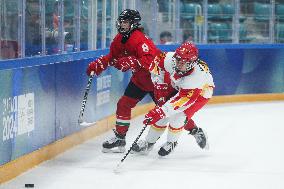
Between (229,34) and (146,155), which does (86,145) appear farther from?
(229,34)

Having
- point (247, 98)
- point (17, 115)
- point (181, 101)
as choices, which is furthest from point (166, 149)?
point (247, 98)

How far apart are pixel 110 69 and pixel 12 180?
10.1 feet

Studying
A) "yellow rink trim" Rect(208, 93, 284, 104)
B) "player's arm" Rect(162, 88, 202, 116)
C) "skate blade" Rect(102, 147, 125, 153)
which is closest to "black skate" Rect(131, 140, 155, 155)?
"skate blade" Rect(102, 147, 125, 153)

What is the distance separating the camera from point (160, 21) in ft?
36.3

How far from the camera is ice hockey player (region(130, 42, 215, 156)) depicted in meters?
5.89

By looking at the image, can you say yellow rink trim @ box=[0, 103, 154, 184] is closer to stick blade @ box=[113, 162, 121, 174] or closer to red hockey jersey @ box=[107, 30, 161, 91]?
stick blade @ box=[113, 162, 121, 174]

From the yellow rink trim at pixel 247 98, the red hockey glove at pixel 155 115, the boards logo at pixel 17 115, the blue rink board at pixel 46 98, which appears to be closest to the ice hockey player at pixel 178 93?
the red hockey glove at pixel 155 115

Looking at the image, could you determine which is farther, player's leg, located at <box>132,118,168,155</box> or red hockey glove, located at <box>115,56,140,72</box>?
player's leg, located at <box>132,118,168,155</box>

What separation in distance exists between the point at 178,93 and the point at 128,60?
1.57 feet

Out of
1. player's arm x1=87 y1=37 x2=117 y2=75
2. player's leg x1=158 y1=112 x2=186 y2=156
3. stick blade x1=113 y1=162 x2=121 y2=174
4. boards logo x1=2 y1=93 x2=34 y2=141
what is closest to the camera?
boards logo x1=2 y1=93 x2=34 y2=141

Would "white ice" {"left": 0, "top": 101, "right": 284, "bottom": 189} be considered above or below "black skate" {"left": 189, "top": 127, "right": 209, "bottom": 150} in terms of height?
below

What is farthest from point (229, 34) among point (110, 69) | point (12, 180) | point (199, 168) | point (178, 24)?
point (12, 180)

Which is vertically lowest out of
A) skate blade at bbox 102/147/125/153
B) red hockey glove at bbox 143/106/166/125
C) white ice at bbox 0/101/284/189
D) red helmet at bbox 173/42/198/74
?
white ice at bbox 0/101/284/189

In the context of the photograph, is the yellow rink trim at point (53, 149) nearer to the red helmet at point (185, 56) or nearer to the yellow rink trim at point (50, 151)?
the yellow rink trim at point (50, 151)
